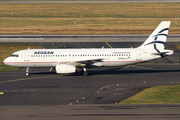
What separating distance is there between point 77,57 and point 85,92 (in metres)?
10.1

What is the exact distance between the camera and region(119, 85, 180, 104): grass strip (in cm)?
3005

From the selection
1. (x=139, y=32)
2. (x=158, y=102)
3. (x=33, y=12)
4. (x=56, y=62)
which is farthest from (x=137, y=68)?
(x=33, y=12)

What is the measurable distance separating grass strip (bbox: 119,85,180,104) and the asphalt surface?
49.1 inches

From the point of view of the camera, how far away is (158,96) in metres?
32.1

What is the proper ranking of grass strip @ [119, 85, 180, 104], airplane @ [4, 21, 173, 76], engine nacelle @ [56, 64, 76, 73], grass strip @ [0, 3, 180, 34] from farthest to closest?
grass strip @ [0, 3, 180, 34] < airplane @ [4, 21, 173, 76] < engine nacelle @ [56, 64, 76, 73] < grass strip @ [119, 85, 180, 104]

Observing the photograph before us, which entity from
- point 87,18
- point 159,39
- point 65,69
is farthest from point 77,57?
point 87,18

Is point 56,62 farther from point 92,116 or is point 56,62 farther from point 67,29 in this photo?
point 67,29

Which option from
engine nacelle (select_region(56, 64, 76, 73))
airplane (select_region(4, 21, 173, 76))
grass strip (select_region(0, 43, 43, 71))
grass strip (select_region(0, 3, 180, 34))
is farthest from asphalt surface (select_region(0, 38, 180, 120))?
grass strip (select_region(0, 3, 180, 34))

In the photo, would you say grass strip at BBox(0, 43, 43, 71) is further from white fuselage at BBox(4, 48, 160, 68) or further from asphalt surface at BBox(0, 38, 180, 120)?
white fuselage at BBox(4, 48, 160, 68)

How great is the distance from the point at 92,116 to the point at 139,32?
214 ft

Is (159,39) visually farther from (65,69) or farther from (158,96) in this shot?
(65,69)

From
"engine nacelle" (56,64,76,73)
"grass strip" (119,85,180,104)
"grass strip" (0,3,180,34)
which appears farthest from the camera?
"grass strip" (0,3,180,34)

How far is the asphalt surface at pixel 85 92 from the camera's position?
85.4 feet

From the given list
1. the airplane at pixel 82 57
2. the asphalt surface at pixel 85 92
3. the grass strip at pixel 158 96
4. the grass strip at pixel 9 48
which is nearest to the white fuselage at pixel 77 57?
the airplane at pixel 82 57
